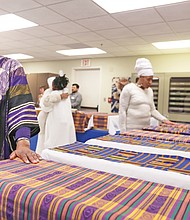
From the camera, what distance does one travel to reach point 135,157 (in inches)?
50.7

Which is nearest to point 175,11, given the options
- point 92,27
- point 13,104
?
point 92,27

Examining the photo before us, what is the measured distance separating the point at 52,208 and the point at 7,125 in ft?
1.81

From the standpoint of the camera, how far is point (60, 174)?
929 millimetres

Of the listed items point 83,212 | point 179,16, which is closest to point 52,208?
point 83,212

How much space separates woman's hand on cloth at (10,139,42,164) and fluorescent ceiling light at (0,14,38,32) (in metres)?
3.37

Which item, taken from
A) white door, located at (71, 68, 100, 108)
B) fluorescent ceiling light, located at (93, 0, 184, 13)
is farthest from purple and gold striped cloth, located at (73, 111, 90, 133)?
white door, located at (71, 68, 100, 108)

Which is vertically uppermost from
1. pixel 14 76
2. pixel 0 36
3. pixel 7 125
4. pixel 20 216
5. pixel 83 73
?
pixel 0 36

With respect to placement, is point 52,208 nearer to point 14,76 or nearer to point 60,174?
point 60,174

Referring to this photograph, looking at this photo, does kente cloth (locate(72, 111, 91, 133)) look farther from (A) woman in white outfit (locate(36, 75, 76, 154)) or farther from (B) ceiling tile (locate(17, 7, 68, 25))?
(B) ceiling tile (locate(17, 7, 68, 25))

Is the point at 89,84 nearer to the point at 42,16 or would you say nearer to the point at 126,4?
the point at 42,16

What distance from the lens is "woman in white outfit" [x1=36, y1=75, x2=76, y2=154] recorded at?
3402 millimetres

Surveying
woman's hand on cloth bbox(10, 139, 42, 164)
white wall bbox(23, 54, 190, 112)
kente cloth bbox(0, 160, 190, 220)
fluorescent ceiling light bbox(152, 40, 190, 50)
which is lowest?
kente cloth bbox(0, 160, 190, 220)

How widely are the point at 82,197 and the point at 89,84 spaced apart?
7160mm

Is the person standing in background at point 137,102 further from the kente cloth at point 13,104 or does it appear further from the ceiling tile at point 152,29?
the kente cloth at point 13,104
